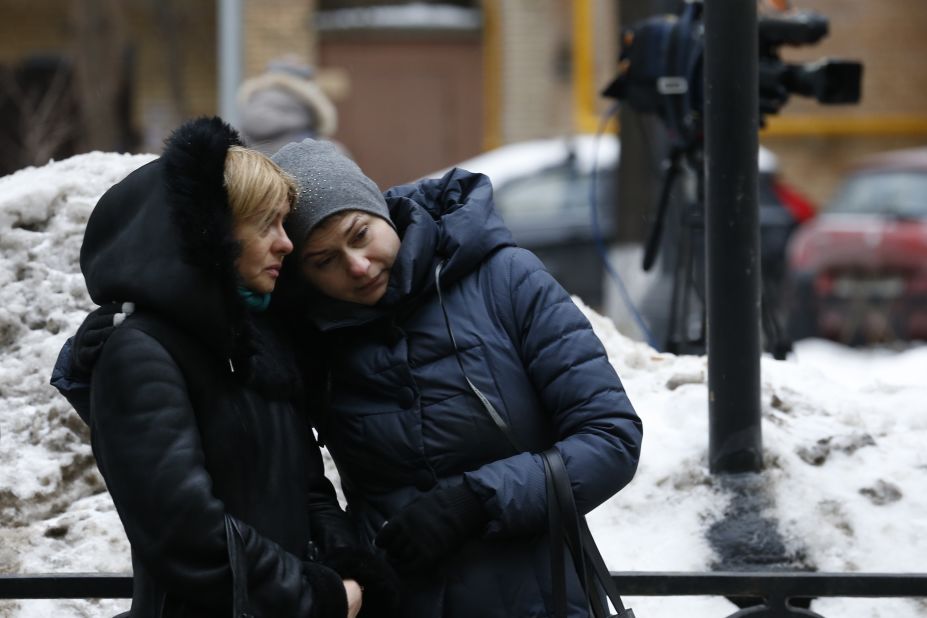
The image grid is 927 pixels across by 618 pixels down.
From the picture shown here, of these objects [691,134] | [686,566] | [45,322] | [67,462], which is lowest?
[686,566]

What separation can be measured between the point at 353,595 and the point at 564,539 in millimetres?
370

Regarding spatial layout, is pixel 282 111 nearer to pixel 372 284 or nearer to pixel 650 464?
pixel 650 464

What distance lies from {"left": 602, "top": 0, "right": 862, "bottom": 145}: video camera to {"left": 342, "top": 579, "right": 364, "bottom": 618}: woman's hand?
99.6 inches

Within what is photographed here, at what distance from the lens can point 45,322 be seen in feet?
12.6

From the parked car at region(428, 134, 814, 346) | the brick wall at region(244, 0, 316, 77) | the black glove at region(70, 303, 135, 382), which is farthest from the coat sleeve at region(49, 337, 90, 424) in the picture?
the brick wall at region(244, 0, 316, 77)

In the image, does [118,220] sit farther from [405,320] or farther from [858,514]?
[858,514]

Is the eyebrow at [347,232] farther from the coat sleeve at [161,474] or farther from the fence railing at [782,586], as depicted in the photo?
the fence railing at [782,586]

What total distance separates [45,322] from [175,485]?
1.73 metres

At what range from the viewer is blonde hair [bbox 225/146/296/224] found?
7.90 feet

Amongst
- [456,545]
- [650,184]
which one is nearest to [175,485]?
[456,545]

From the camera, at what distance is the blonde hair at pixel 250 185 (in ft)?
7.90

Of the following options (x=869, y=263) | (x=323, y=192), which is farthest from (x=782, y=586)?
(x=869, y=263)

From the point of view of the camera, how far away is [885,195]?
38.7 ft

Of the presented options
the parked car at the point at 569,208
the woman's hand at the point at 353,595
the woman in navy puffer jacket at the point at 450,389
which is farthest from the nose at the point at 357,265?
the parked car at the point at 569,208
